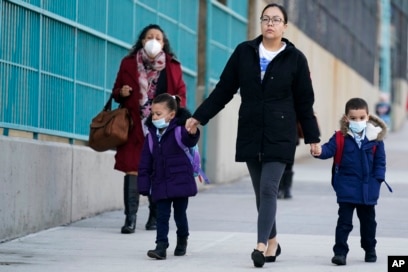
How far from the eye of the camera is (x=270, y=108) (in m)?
10.5

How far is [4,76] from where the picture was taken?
1207cm

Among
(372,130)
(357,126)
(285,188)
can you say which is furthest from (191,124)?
(285,188)

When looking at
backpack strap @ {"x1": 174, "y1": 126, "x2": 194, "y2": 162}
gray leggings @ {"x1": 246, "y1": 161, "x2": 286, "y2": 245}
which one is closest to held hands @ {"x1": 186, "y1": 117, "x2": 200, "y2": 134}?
backpack strap @ {"x1": 174, "y1": 126, "x2": 194, "y2": 162}

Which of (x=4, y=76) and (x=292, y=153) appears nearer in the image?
(x=292, y=153)

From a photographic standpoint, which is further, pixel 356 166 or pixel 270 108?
pixel 356 166

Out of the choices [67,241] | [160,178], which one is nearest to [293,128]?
[160,178]

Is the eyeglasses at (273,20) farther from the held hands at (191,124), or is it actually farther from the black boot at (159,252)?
the black boot at (159,252)

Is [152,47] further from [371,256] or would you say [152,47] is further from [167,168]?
[371,256]

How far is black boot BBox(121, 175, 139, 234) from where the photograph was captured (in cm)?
1300

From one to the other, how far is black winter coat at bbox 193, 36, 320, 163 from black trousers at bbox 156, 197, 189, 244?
772 millimetres

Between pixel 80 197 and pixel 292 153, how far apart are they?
4.17 m

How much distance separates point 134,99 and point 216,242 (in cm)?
166

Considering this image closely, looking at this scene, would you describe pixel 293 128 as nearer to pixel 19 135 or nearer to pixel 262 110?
pixel 262 110

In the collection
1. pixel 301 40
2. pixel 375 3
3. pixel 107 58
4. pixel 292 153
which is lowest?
pixel 292 153
